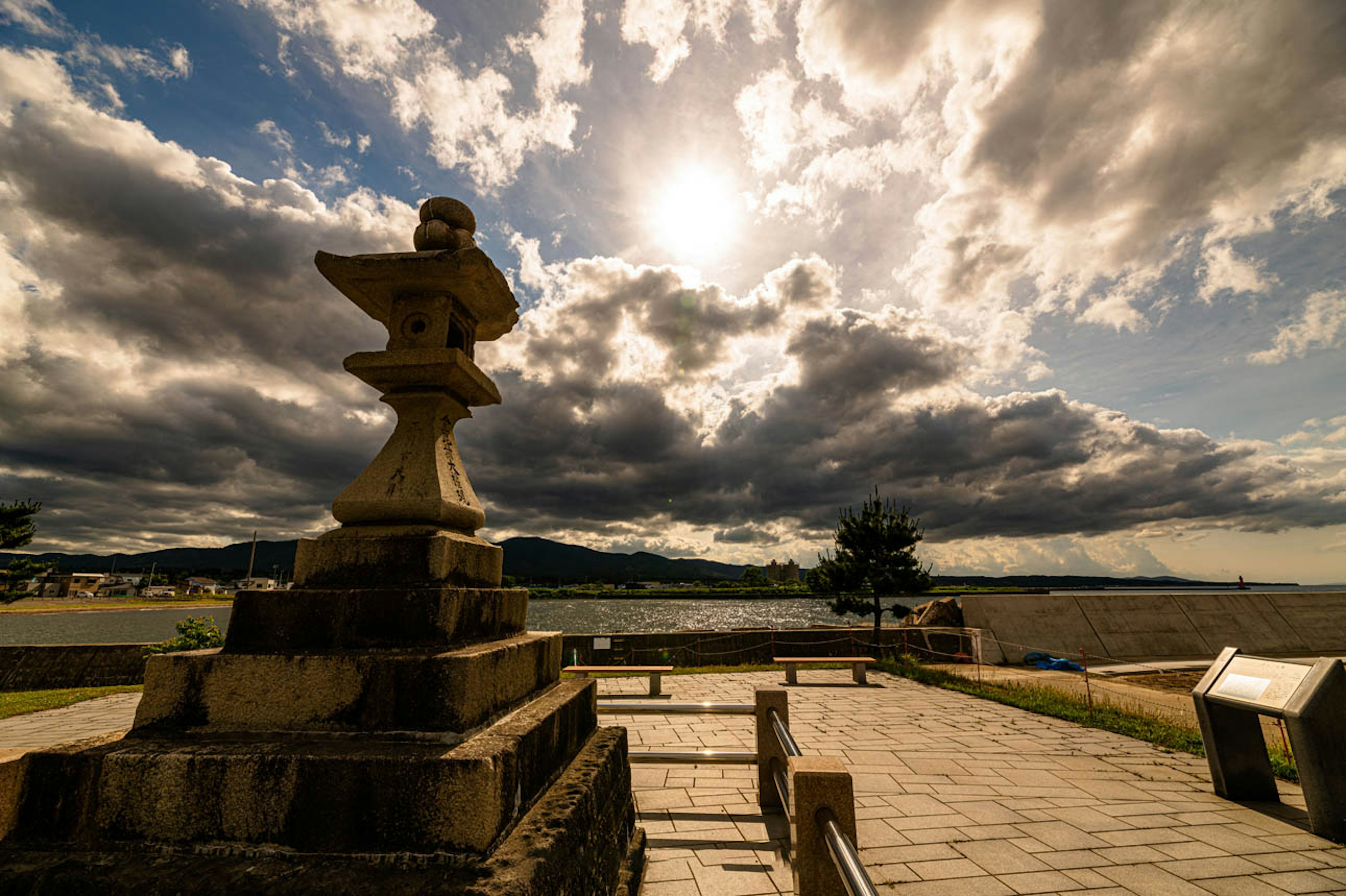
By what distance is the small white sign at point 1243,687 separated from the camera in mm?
4148

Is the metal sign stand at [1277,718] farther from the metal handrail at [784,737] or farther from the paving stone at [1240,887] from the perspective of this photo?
the metal handrail at [784,737]

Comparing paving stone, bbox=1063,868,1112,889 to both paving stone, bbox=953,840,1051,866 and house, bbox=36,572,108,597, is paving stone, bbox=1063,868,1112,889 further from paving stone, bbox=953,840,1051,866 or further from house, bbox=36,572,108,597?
house, bbox=36,572,108,597

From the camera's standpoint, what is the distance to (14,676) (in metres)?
11.1

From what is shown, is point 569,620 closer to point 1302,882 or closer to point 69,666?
point 69,666

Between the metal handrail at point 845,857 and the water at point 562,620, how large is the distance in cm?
1695

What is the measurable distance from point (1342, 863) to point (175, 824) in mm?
5916

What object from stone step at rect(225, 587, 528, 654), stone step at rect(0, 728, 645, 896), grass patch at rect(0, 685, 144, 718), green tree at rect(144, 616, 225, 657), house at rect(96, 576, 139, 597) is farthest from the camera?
house at rect(96, 576, 139, 597)

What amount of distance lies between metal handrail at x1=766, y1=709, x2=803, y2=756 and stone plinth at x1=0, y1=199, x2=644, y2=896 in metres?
0.94

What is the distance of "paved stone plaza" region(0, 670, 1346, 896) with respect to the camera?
310 centimetres

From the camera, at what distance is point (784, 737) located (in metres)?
3.03

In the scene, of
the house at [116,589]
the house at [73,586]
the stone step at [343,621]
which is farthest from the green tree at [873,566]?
the house at [116,589]

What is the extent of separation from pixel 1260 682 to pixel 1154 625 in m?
14.4

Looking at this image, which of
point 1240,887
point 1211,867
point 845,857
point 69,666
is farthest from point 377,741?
point 69,666

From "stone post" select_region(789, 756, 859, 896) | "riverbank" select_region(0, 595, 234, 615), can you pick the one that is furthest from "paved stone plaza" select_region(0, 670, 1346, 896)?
"riverbank" select_region(0, 595, 234, 615)
